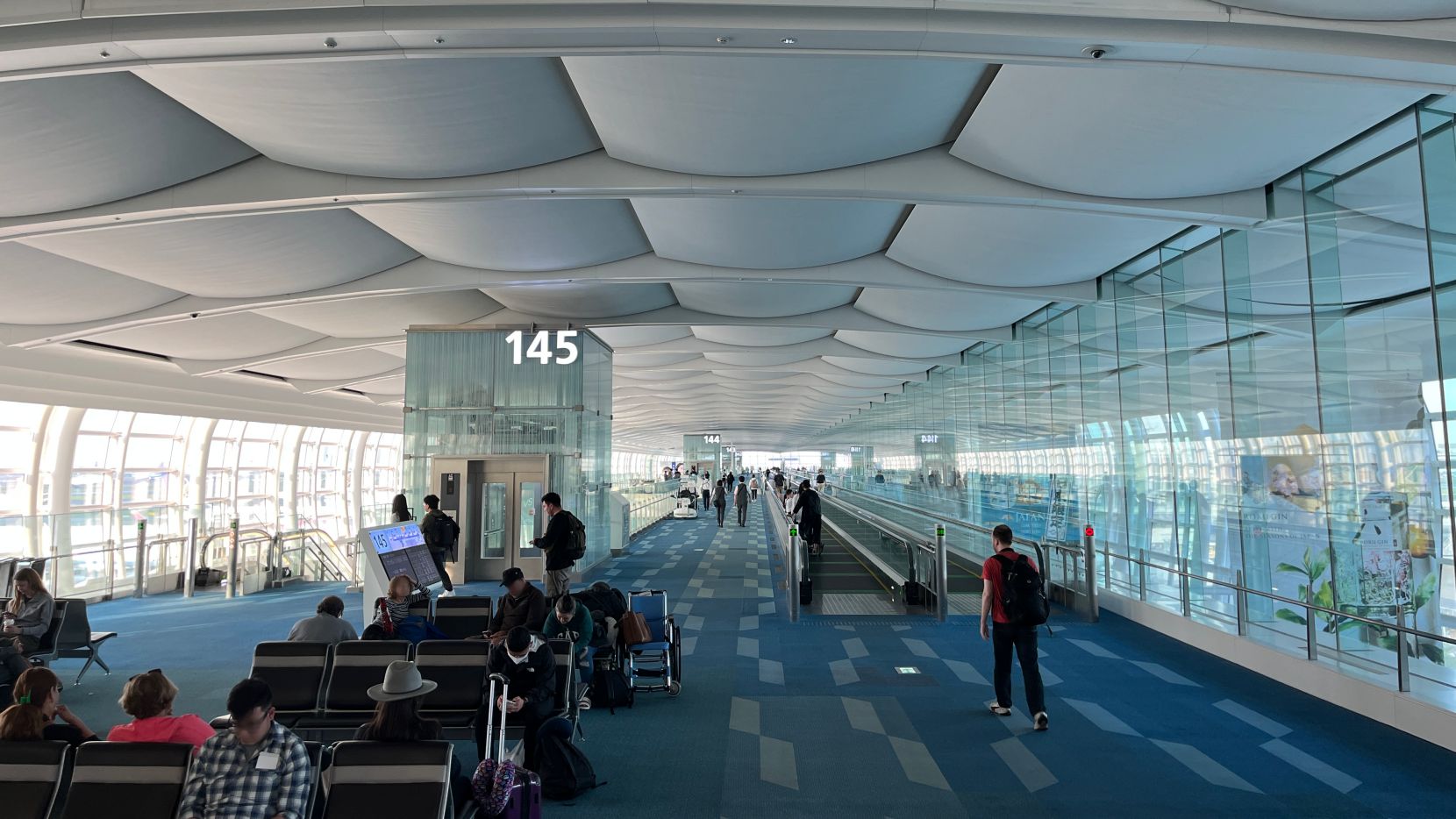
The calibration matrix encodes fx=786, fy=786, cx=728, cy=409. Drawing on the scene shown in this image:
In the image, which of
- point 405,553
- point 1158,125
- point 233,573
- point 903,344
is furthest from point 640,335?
point 1158,125

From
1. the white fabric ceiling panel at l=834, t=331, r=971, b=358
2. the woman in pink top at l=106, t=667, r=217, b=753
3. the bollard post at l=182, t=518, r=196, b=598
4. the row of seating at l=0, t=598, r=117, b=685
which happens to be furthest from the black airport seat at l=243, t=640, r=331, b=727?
the white fabric ceiling panel at l=834, t=331, r=971, b=358

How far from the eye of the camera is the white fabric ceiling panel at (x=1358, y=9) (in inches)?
183

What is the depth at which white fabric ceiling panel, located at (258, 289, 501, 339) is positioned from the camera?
51.2 feet

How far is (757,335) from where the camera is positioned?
20.7 m

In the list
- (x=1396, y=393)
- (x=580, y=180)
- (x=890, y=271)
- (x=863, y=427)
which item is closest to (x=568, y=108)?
(x=580, y=180)

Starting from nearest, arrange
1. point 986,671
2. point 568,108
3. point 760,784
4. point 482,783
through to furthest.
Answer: point 482,783
point 760,784
point 568,108
point 986,671

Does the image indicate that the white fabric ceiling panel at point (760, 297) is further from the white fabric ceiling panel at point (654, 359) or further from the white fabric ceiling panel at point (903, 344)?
the white fabric ceiling panel at point (654, 359)

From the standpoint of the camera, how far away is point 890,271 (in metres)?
13.2

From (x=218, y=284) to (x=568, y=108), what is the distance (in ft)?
27.5

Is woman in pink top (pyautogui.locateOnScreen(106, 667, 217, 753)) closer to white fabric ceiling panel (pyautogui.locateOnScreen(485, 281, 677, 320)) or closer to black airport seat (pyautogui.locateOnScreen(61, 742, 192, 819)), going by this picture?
black airport seat (pyautogui.locateOnScreen(61, 742, 192, 819))

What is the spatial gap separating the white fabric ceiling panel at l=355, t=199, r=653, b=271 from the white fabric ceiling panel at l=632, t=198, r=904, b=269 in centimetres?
49

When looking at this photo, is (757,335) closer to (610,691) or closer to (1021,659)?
(610,691)

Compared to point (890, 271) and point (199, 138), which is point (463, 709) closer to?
Answer: point (199, 138)

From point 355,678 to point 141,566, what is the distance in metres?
14.9
